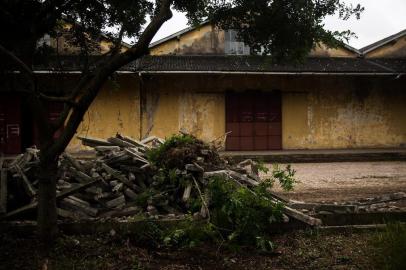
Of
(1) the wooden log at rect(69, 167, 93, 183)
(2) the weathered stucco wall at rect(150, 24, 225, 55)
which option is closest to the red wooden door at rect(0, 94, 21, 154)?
(2) the weathered stucco wall at rect(150, 24, 225, 55)

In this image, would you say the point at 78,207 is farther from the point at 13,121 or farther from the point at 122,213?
the point at 13,121

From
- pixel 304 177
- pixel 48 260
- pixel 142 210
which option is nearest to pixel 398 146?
pixel 304 177

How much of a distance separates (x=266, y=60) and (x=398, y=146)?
15.4m

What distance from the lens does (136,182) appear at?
22.4 feet

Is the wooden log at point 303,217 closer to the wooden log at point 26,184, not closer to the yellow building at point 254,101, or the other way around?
the wooden log at point 26,184

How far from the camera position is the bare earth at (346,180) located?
903cm

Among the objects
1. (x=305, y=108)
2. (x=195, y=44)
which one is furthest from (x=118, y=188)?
(x=195, y=44)

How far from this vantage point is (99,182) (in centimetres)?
651

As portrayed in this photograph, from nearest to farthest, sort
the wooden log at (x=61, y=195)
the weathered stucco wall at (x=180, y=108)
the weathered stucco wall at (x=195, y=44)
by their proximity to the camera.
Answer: the wooden log at (x=61, y=195) → the weathered stucco wall at (x=180, y=108) → the weathered stucco wall at (x=195, y=44)

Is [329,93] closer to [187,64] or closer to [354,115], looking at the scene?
[354,115]

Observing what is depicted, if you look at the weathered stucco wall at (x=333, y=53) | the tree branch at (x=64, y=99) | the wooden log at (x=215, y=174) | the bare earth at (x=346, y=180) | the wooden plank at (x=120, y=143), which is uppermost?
the weathered stucco wall at (x=333, y=53)

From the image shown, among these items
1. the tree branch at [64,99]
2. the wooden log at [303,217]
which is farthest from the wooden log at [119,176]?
the wooden log at [303,217]

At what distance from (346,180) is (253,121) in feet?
25.1

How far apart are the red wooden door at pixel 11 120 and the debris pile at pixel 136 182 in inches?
426
